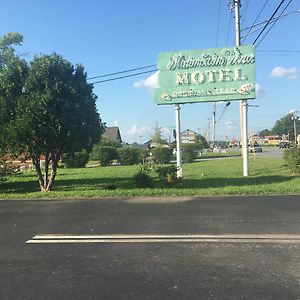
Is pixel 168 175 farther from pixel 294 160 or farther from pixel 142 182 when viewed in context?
pixel 294 160

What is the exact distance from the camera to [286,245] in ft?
23.1

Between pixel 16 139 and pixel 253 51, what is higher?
pixel 253 51

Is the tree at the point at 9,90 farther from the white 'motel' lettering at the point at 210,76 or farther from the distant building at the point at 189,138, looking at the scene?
the distant building at the point at 189,138

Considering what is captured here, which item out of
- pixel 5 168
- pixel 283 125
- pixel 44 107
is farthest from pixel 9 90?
pixel 283 125

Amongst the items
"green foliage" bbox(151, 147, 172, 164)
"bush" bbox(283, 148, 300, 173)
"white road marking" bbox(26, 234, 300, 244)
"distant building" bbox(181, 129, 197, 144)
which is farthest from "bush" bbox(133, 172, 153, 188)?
"distant building" bbox(181, 129, 197, 144)

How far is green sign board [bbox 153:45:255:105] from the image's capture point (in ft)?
66.0

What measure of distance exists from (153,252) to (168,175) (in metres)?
9.50

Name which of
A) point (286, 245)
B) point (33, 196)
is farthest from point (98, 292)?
point (33, 196)

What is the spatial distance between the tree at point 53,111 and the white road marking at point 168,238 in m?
7.73

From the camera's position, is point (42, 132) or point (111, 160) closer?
point (42, 132)

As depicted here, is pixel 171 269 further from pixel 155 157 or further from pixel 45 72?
pixel 155 157

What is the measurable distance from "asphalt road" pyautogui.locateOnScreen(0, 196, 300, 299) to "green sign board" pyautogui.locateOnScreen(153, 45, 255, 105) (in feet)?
31.8

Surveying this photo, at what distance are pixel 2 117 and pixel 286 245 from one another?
11.6 metres

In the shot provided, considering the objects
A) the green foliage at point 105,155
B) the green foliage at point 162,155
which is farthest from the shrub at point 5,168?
the green foliage at point 105,155
